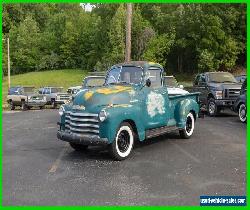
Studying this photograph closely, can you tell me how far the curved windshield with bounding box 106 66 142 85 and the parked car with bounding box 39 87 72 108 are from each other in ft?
65.0

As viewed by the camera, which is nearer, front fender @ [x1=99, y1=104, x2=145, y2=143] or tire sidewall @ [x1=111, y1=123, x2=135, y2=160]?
front fender @ [x1=99, y1=104, x2=145, y2=143]

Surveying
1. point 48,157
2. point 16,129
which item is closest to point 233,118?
point 16,129

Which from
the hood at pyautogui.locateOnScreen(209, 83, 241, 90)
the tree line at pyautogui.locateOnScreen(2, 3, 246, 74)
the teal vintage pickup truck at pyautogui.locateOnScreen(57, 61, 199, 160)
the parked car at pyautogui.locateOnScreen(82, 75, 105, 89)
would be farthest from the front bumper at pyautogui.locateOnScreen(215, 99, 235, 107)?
the tree line at pyautogui.locateOnScreen(2, 3, 246, 74)

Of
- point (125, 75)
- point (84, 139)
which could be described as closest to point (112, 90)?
point (125, 75)

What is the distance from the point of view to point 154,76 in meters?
11.2

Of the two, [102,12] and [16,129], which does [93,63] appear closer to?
[102,12]

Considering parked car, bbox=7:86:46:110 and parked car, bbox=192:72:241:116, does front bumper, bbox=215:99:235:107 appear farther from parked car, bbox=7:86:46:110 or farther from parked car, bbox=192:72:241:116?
parked car, bbox=7:86:46:110

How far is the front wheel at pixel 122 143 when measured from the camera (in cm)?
938

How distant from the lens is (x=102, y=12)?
80688 mm

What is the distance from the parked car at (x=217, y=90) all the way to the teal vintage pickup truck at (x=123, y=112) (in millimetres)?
7043

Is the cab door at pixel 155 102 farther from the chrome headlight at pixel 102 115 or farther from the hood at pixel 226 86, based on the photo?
the hood at pixel 226 86

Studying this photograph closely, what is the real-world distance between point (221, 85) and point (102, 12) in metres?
65.3

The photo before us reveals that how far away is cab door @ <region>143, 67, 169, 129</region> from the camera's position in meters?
10.5

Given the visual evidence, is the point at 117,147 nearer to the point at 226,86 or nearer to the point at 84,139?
the point at 84,139
